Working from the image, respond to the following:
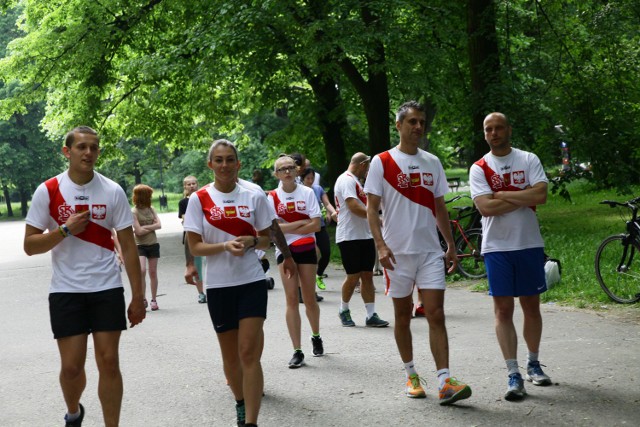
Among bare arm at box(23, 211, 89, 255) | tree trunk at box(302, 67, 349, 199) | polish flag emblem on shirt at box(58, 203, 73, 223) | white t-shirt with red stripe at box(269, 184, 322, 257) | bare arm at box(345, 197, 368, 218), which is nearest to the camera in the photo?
bare arm at box(23, 211, 89, 255)

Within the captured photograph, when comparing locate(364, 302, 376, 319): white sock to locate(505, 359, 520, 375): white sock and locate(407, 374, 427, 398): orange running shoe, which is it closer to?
locate(407, 374, 427, 398): orange running shoe

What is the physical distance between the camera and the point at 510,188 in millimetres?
6723

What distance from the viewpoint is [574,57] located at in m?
19.3

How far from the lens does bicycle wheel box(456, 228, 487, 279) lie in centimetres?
1369

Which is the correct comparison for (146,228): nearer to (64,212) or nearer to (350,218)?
(350,218)

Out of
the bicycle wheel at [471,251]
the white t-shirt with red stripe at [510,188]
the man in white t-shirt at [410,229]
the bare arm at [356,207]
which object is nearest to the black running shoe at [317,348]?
the bare arm at [356,207]

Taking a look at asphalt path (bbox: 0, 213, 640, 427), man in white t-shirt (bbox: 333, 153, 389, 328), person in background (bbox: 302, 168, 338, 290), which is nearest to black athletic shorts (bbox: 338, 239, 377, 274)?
man in white t-shirt (bbox: 333, 153, 389, 328)

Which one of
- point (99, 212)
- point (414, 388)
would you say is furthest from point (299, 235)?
point (99, 212)

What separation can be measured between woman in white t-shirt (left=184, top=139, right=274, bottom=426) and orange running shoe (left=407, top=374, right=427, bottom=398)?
53.9 inches

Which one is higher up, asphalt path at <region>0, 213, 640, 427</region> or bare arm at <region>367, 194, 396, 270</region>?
bare arm at <region>367, 194, 396, 270</region>

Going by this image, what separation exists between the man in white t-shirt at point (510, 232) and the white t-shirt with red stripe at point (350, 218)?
3242 millimetres

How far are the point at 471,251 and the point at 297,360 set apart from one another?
247 inches

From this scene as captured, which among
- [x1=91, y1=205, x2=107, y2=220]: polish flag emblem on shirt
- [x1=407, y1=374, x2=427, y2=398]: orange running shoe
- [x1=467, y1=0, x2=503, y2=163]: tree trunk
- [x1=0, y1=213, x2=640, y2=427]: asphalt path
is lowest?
[x1=0, y1=213, x2=640, y2=427]: asphalt path

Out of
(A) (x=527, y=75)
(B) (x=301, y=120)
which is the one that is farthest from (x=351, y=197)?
(B) (x=301, y=120)
